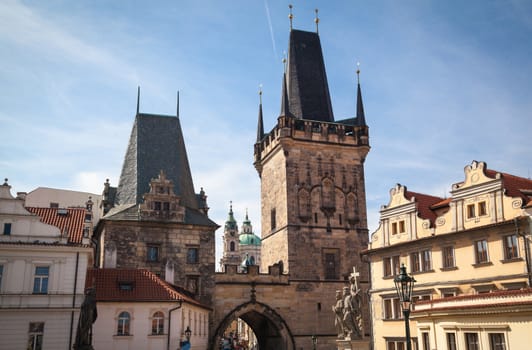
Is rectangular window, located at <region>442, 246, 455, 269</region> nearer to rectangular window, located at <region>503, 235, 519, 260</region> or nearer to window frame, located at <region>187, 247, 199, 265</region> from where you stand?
rectangular window, located at <region>503, 235, 519, 260</region>

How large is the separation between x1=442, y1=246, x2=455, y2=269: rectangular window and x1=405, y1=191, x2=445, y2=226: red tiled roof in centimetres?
156

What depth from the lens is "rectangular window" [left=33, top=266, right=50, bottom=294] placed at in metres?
22.7

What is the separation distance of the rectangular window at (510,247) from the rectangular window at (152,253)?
1854 cm

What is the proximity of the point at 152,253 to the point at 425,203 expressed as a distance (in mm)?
15130

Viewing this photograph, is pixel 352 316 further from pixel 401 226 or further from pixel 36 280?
pixel 36 280

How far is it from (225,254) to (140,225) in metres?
101

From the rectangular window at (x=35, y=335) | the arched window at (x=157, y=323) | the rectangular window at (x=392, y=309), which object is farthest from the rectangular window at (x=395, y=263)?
the rectangular window at (x=35, y=335)

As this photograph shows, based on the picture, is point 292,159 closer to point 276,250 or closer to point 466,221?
point 276,250

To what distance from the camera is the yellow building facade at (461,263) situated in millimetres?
15914

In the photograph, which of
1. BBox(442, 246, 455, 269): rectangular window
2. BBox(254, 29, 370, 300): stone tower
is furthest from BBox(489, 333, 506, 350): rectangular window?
BBox(254, 29, 370, 300): stone tower

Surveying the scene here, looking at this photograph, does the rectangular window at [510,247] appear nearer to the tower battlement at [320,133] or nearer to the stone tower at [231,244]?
the tower battlement at [320,133]

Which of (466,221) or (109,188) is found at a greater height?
(109,188)

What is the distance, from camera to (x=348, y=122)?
135 ft

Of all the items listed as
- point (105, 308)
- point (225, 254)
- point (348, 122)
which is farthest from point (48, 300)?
point (225, 254)
